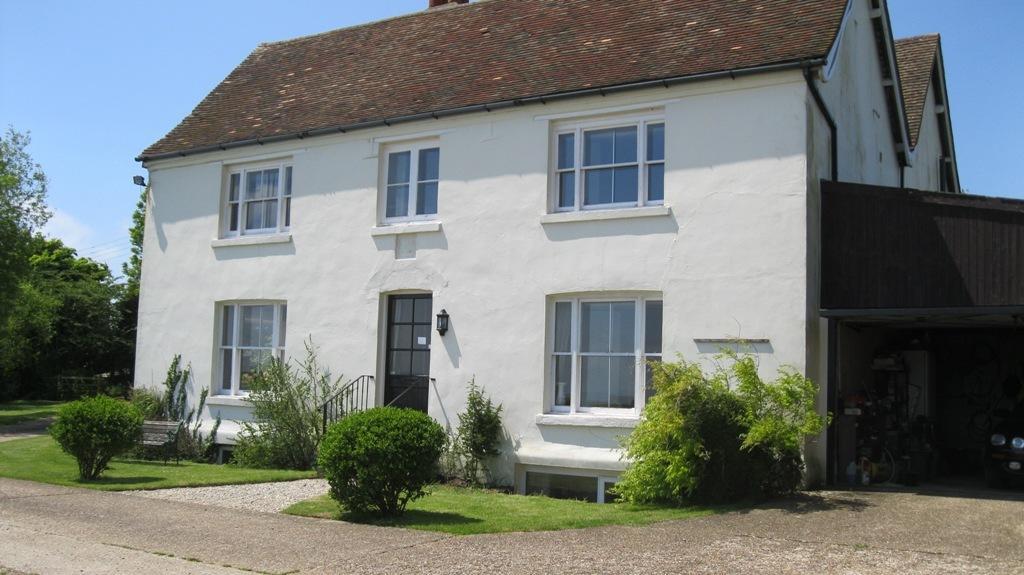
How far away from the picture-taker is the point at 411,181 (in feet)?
52.6

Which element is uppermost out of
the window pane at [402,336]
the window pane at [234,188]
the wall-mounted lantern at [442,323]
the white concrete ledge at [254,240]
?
the window pane at [234,188]

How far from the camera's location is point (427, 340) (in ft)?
51.5

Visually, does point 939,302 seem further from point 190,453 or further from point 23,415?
point 23,415

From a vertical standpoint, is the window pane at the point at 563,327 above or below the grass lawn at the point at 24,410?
above

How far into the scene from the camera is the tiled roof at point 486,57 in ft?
44.6

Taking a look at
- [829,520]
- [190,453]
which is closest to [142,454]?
[190,453]

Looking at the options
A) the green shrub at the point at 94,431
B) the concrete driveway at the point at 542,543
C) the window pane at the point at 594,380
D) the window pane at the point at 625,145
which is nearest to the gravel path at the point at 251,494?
the concrete driveway at the point at 542,543

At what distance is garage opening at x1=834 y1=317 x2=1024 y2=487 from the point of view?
43.6 ft

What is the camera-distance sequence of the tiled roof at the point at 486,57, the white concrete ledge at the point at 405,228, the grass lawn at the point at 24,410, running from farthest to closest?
the grass lawn at the point at 24,410 < the white concrete ledge at the point at 405,228 < the tiled roof at the point at 486,57

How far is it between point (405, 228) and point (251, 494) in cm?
510

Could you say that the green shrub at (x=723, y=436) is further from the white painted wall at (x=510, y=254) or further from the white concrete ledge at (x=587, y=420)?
the white concrete ledge at (x=587, y=420)

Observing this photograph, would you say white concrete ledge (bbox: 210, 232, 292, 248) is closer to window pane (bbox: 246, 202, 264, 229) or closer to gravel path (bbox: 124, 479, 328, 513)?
window pane (bbox: 246, 202, 264, 229)

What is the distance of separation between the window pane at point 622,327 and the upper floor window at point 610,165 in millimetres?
1507

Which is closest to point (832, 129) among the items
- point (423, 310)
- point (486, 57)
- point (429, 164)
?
point (486, 57)
